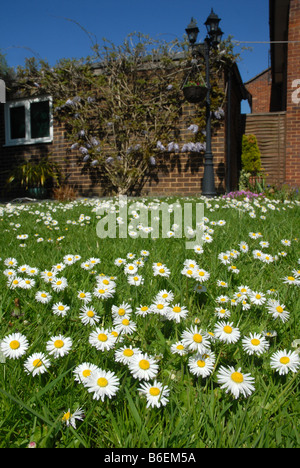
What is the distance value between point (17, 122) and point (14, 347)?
1086 centimetres

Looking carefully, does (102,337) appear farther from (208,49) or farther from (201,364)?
(208,49)

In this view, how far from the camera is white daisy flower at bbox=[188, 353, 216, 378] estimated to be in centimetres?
95

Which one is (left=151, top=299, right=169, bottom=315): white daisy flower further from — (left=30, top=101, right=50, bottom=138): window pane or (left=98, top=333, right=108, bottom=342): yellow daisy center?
(left=30, top=101, right=50, bottom=138): window pane

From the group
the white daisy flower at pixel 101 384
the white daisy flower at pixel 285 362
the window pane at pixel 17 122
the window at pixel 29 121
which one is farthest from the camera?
the window pane at pixel 17 122

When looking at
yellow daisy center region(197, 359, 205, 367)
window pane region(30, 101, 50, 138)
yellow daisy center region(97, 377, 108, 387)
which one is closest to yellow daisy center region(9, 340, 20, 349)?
yellow daisy center region(97, 377, 108, 387)

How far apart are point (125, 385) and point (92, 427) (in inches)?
5.1

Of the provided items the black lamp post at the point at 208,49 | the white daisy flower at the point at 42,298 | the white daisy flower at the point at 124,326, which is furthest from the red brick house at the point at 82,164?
the white daisy flower at the point at 124,326

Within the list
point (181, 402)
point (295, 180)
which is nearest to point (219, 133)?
point (295, 180)

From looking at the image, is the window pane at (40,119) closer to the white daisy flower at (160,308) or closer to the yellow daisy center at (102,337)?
the white daisy flower at (160,308)

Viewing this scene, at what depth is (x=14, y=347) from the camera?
101cm

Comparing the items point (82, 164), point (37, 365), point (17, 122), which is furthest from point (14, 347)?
point (17, 122)

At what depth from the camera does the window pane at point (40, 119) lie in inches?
394
